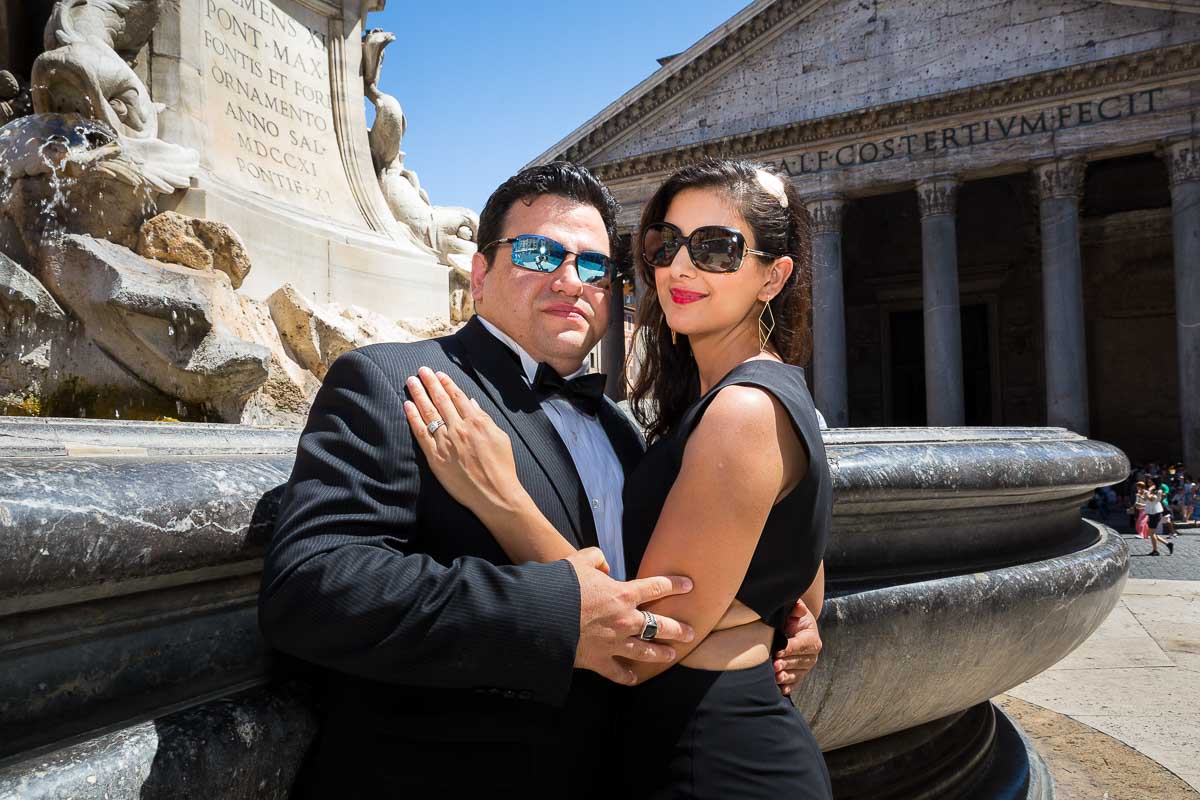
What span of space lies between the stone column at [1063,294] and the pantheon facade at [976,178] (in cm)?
4

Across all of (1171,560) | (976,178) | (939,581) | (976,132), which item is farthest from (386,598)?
(976,178)

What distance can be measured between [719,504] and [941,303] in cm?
2024

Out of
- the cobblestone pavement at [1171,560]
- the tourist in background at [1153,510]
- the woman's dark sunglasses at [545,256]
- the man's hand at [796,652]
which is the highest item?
the woman's dark sunglasses at [545,256]

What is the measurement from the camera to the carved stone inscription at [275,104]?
4.07 metres

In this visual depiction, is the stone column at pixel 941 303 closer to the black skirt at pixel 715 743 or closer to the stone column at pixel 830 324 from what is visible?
the stone column at pixel 830 324

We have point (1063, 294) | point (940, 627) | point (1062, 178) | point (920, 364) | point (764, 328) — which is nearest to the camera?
point (764, 328)

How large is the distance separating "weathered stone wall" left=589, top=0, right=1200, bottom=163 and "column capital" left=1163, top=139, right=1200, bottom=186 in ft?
6.92

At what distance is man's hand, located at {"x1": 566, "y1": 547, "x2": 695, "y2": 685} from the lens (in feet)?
3.55

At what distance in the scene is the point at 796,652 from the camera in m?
1.41

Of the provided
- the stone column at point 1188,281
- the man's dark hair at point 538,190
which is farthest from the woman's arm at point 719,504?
the stone column at point 1188,281

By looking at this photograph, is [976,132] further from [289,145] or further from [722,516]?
[722,516]

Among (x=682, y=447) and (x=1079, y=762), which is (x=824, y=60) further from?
(x=682, y=447)

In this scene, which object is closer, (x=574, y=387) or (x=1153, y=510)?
(x=574, y=387)

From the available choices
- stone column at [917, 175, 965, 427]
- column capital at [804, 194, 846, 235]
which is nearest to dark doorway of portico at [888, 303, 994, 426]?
stone column at [917, 175, 965, 427]
